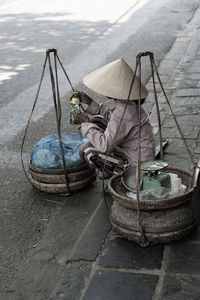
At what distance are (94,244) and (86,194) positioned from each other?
82cm

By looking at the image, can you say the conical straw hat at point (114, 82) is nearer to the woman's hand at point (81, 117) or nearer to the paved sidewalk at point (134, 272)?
the woman's hand at point (81, 117)

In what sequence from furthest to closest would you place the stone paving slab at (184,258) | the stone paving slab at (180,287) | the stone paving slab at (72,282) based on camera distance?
the stone paving slab at (184,258), the stone paving slab at (72,282), the stone paving slab at (180,287)

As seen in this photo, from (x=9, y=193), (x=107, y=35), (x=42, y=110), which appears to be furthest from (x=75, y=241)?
(x=107, y=35)

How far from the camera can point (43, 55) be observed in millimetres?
9156

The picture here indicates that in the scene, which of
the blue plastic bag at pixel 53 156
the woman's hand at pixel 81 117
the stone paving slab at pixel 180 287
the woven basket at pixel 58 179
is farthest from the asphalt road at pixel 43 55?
the stone paving slab at pixel 180 287

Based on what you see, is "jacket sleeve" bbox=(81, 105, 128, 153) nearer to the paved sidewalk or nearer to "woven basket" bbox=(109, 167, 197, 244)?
"woven basket" bbox=(109, 167, 197, 244)

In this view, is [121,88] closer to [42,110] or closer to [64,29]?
[42,110]

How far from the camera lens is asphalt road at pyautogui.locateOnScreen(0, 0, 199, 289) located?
383cm

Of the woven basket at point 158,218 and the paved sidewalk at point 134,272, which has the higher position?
the woven basket at point 158,218

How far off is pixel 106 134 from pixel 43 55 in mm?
5879

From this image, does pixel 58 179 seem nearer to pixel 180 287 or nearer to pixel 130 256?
pixel 130 256

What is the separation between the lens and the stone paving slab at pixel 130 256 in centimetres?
309

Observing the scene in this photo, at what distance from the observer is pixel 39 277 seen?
3125 millimetres

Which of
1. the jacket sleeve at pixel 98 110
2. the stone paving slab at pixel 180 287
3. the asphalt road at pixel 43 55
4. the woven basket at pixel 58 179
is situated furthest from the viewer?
the jacket sleeve at pixel 98 110
